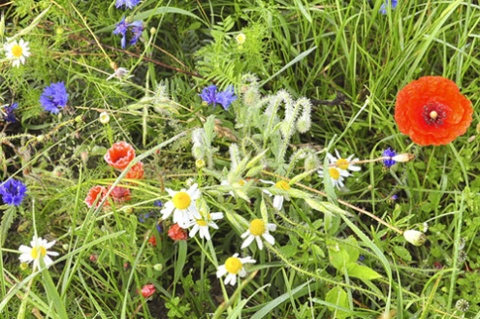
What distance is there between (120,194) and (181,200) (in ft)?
0.65

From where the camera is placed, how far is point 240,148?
132cm

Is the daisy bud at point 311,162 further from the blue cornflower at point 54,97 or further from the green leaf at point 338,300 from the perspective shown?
the blue cornflower at point 54,97

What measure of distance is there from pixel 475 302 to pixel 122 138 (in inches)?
35.7

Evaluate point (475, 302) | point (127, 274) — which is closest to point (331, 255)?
point (475, 302)

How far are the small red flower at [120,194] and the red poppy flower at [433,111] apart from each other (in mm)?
601

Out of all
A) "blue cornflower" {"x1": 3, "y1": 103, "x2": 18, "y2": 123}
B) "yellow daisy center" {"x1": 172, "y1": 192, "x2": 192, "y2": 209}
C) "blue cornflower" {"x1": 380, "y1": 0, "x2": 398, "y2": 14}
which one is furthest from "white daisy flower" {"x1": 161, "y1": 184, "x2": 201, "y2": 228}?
"blue cornflower" {"x1": 380, "y1": 0, "x2": 398, "y2": 14}

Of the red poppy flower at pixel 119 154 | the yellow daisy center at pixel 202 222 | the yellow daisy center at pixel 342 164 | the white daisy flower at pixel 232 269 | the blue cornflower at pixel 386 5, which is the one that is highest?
the blue cornflower at pixel 386 5

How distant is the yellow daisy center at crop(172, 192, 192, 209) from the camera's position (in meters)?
1.07

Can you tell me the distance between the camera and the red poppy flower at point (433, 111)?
4.11ft

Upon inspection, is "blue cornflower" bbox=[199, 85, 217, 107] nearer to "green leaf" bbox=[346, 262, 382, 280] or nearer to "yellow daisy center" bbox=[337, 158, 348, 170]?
"yellow daisy center" bbox=[337, 158, 348, 170]

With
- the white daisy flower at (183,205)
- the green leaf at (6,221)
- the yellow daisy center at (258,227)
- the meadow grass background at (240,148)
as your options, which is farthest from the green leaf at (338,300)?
the green leaf at (6,221)

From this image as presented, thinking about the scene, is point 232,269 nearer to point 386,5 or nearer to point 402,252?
point 402,252

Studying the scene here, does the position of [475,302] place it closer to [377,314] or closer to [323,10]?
[377,314]

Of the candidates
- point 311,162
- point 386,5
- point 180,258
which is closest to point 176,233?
point 180,258
